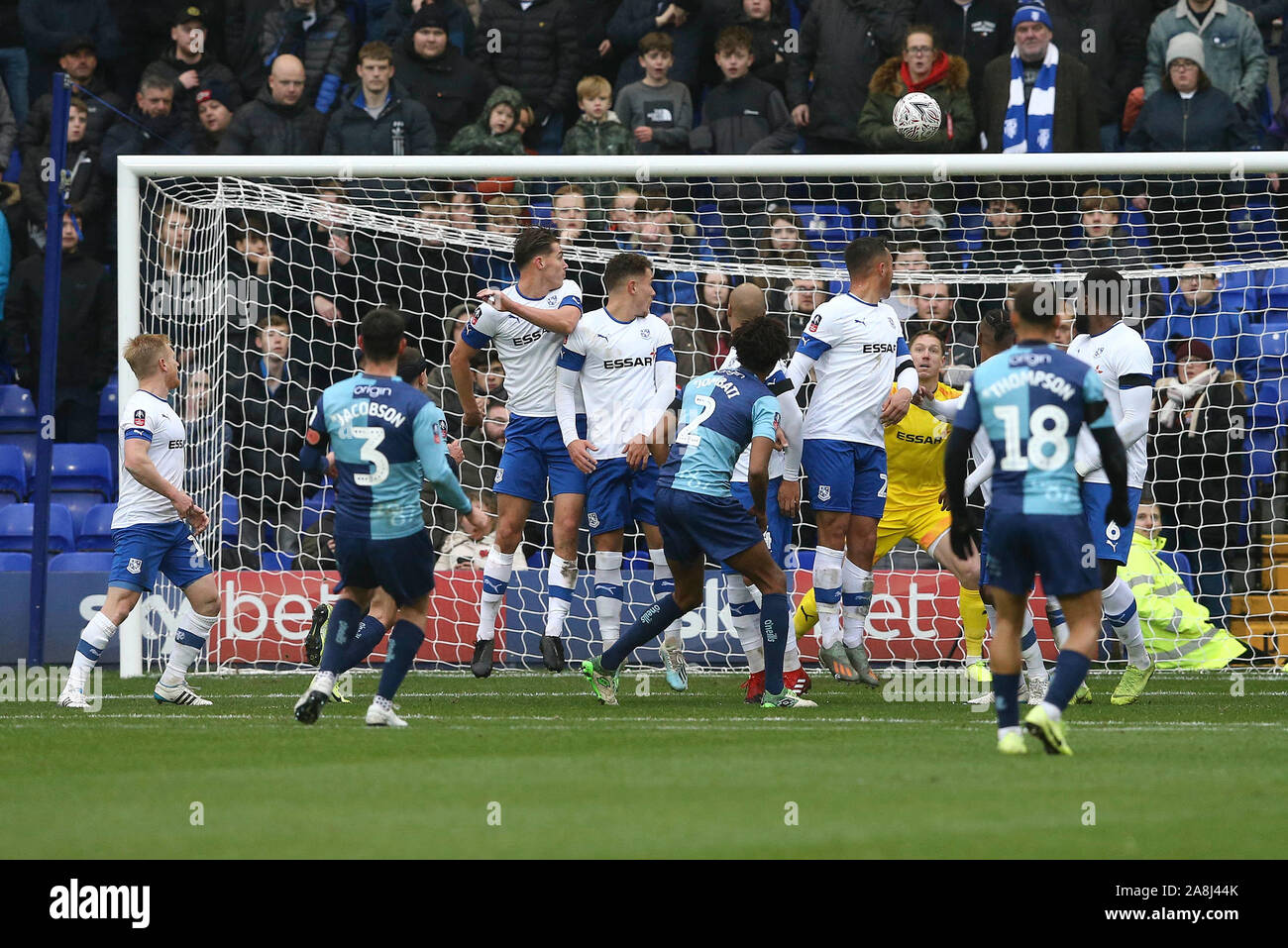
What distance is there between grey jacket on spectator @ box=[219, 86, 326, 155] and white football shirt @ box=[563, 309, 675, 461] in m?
5.41

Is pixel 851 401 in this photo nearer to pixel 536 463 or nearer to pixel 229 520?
pixel 536 463

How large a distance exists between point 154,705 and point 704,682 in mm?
3961

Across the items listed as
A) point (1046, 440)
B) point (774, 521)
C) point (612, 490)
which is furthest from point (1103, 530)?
point (612, 490)

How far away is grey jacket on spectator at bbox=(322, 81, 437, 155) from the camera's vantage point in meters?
15.4

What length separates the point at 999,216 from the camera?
14797 millimetres

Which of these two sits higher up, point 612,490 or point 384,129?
point 384,129

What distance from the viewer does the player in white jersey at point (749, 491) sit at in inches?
409

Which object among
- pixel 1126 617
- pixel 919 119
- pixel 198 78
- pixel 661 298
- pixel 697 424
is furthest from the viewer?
pixel 198 78

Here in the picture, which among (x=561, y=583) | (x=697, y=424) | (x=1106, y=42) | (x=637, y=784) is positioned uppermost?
(x=1106, y=42)

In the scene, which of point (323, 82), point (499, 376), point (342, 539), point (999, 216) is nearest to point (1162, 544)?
point (999, 216)

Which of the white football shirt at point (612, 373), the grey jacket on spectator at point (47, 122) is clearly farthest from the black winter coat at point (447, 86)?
the white football shirt at point (612, 373)

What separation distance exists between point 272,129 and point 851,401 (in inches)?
283

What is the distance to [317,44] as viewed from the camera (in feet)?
54.2

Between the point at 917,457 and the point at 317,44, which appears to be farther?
the point at 317,44
